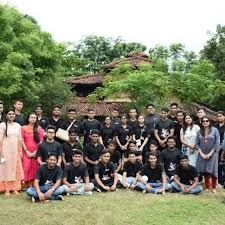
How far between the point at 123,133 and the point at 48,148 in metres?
2.31

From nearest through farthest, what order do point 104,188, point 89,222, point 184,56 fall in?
point 89,222 < point 104,188 < point 184,56

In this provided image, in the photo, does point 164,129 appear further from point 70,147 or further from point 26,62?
point 26,62

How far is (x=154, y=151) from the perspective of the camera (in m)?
10.0

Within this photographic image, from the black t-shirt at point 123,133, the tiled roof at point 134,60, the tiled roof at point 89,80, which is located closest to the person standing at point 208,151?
the black t-shirt at point 123,133

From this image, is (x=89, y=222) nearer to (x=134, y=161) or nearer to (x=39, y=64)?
(x=134, y=161)

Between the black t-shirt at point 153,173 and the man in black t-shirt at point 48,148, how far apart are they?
6.34 feet

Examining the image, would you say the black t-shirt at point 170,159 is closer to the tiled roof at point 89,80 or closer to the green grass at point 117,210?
the green grass at point 117,210

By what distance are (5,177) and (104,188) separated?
214cm

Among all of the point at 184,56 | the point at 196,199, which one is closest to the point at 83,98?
the point at 184,56

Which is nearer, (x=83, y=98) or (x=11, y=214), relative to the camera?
(x=11, y=214)

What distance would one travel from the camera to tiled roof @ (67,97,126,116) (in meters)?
28.4

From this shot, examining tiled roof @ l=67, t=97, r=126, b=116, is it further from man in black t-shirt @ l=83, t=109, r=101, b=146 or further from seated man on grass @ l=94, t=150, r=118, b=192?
seated man on grass @ l=94, t=150, r=118, b=192

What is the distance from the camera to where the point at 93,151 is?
10375 millimetres

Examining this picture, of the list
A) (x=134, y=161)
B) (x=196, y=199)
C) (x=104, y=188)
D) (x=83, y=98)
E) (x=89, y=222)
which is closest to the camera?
(x=89, y=222)
